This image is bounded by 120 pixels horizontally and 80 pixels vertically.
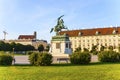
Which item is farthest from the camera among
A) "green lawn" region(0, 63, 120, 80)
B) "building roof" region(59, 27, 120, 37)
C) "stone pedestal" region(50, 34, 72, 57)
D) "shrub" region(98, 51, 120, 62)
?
"building roof" region(59, 27, 120, 37)

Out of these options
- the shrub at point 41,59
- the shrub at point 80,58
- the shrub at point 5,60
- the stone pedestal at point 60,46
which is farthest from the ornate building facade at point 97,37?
the shrub at point 5,60

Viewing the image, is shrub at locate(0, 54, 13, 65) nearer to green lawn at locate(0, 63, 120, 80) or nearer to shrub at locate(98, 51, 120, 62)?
green lawn at locate(0, 63, 120, 80)

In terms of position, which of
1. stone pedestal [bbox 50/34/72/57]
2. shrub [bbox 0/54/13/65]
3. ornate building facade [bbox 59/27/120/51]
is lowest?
shrub [bbox 0/54/13/65]

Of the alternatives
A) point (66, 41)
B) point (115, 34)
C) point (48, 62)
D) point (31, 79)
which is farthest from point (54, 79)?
point (115, 34)

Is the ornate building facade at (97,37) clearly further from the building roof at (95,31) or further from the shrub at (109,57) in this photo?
the shrub at (109,57)

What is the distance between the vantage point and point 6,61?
1035 inches

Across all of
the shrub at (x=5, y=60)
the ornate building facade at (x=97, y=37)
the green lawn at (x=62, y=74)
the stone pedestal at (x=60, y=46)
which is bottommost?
the green lawn at (x=62, y=74)

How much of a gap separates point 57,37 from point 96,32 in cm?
6584

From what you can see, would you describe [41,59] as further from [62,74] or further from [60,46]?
[60,46]

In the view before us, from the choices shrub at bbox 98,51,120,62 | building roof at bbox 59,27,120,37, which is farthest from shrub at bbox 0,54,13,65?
building roof at bbox 59,27,120,37

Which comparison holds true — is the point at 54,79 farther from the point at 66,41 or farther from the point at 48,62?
the point at 66,41

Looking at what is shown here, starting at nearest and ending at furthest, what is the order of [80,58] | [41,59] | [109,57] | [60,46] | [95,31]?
[41,59], [80,58], [109,57], [60,46], [95,31]

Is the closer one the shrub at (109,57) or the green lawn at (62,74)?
the green lawn at (62,74)

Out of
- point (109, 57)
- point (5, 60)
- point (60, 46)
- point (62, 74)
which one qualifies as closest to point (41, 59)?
point (5, 60)
